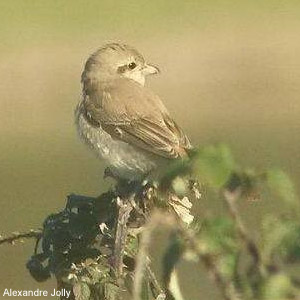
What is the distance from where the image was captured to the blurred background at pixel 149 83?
11.5m

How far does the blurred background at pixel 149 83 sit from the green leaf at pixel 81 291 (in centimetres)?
676

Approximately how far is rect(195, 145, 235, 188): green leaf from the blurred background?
7542 mm

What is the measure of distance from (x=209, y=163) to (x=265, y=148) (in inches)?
424

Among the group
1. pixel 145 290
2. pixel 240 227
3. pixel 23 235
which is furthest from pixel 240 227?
pixel 23 235

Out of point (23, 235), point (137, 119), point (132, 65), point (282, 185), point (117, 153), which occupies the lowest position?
point (282, 185)

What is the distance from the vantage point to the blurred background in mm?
11500

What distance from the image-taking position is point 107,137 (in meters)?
4.53

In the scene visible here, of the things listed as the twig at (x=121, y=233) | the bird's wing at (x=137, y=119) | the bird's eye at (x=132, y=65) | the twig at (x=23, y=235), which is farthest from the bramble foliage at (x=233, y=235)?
the bird's eye at (x=132, y=65)

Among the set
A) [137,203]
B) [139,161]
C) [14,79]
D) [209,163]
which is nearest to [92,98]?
[139,161]

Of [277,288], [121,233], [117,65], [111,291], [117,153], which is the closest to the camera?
[277,288]

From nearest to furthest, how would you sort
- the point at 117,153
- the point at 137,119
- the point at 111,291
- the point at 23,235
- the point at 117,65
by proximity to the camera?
the point at 111,291 → the point at 23,235 → the point at 117,153 → the point at 137,119 → the point at 117,65

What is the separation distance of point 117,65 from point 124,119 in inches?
19.7

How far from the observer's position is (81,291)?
2.23 m

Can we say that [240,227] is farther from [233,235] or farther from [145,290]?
[145,290]
